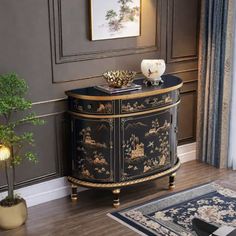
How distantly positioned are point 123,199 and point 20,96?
113 cm

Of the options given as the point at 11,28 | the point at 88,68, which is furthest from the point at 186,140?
the point at 11,28

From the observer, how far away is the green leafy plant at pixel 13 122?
2918 millimetres

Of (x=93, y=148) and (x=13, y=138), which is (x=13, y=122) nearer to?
(x=13, y=138)

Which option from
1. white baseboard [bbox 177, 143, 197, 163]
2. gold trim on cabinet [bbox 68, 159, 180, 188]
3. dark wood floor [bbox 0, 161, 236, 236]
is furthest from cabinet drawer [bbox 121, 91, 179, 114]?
white baseboard [bbox 177, 143, 197, 163]

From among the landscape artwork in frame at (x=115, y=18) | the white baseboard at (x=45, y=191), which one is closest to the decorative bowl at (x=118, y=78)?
the landscape artwork in frame at (x=115, y=18)

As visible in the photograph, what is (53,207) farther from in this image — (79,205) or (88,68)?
(88,68)

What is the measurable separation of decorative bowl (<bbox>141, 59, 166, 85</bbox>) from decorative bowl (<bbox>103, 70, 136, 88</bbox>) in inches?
8.4

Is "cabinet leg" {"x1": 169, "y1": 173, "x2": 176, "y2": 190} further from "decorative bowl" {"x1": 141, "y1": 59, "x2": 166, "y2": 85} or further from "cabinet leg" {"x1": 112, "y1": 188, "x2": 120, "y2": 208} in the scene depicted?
"decorative bowl" {"x1": 141, "y1": 59, "x2": 166, "y2": 85}

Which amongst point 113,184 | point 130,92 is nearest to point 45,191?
point 113,184

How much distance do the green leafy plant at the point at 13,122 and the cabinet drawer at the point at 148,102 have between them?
61cm

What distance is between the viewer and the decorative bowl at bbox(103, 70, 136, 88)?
334 cm

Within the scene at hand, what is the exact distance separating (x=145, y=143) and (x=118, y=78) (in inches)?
20.7

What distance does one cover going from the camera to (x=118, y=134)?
10.8 feet

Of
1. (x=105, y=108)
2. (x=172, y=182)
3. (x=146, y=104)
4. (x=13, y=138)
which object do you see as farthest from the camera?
(x=172, y=182)
